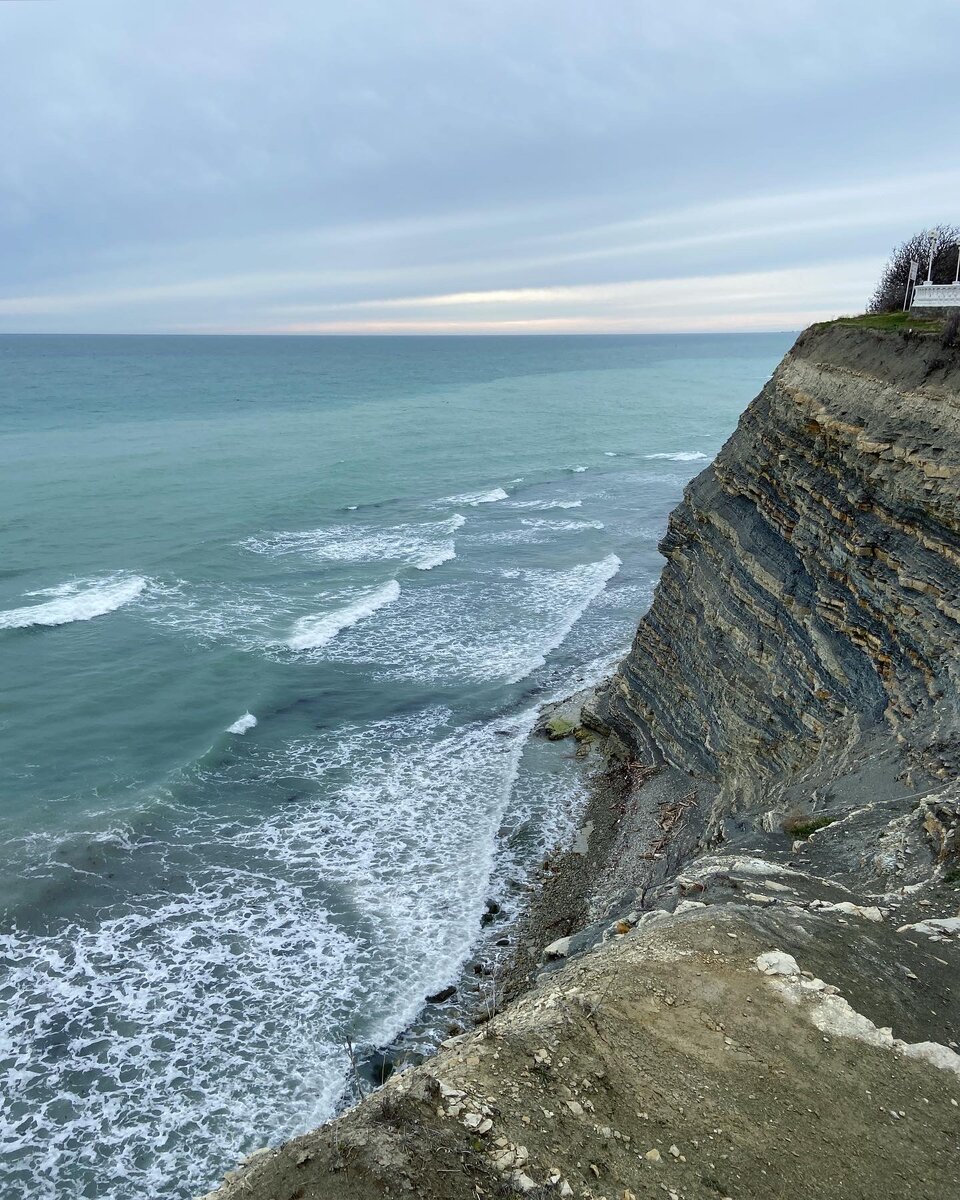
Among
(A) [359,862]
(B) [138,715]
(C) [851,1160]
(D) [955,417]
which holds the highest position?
(D) [955,417]

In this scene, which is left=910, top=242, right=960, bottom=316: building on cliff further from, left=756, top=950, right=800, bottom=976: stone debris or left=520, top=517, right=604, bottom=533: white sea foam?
left=520, top=517, right=604, bottom=533: white sea foam

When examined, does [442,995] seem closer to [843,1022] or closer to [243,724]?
[843,1022]

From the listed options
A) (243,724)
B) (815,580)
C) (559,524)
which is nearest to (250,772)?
(243,724)

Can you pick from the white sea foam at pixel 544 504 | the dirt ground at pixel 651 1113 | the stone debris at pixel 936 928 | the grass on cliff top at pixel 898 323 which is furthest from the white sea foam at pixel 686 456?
the dirt ground at pixel 651 1113

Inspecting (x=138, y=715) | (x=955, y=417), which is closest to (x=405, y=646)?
(x=138, y=715)

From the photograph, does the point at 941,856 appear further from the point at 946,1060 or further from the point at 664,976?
the point at 664,976

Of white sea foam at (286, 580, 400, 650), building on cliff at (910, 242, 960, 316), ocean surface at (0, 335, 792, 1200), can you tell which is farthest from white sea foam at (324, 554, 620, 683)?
building on cliff at (910, 242, 960, 316)

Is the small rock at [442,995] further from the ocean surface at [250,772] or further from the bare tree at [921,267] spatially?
the bare tree at [921,267]
